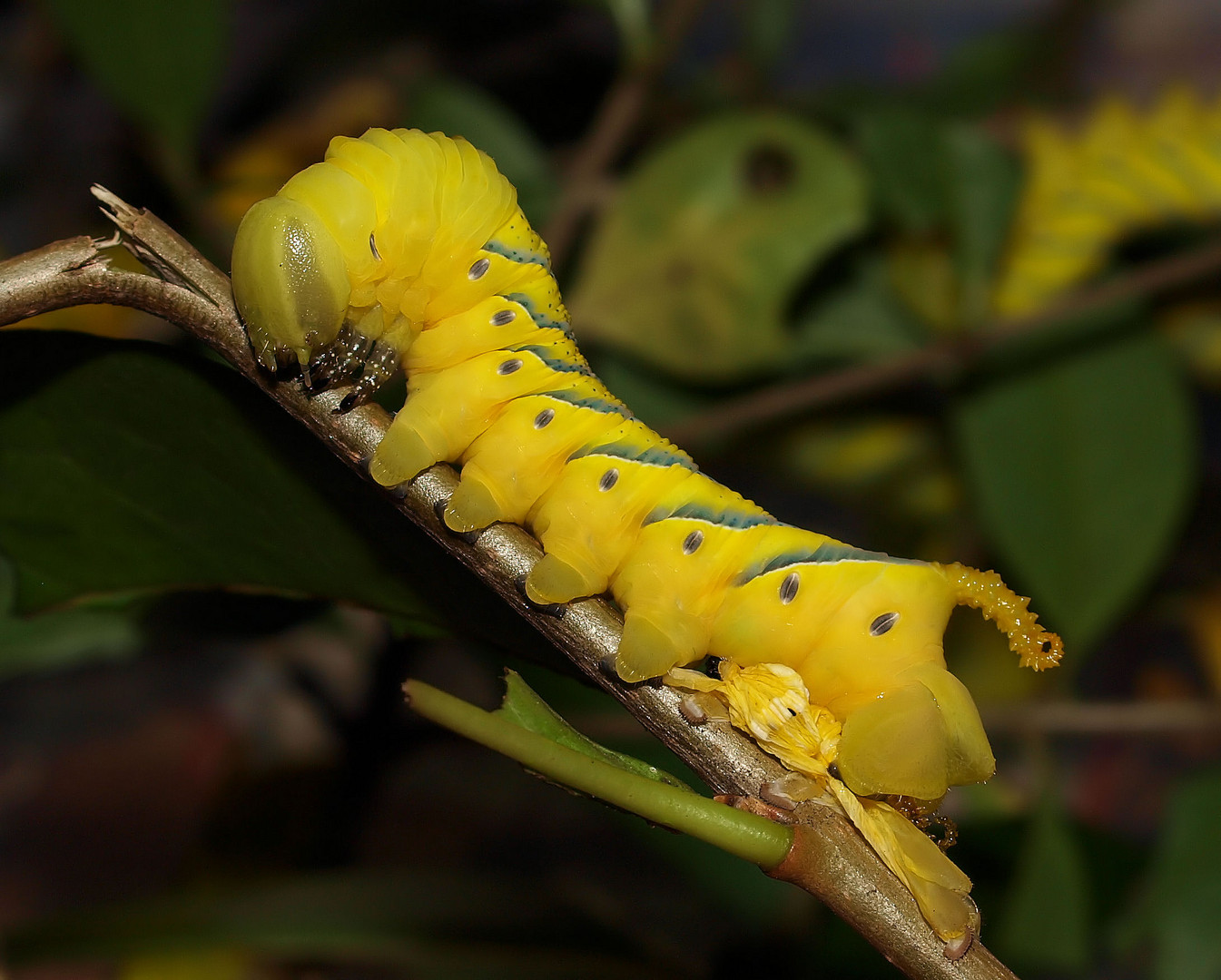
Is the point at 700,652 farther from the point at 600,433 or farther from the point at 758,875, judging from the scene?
the point at 758,875

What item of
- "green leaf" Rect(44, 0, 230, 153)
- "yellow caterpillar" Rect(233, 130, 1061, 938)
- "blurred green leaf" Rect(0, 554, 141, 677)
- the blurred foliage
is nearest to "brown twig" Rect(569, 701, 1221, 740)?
the blurred foliage

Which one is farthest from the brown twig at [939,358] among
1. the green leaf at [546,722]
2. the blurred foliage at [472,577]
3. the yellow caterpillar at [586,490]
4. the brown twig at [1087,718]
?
the green leaf at [546,722]

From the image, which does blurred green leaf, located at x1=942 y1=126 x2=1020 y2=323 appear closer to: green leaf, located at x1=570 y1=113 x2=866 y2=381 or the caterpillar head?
green leaf, located at x1=570 y1=113 x2=866 y2=381

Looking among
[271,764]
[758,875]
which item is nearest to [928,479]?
[758,875]

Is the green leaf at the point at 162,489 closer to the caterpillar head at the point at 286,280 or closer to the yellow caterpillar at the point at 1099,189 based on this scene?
the caterpillar head at the point at 286,280

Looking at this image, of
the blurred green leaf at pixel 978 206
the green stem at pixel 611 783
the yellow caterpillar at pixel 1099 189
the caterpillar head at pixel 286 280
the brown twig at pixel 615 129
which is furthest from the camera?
the yellow caterpillar at pixel 1099 189

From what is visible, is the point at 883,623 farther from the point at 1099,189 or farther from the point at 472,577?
the point at 1099,189
